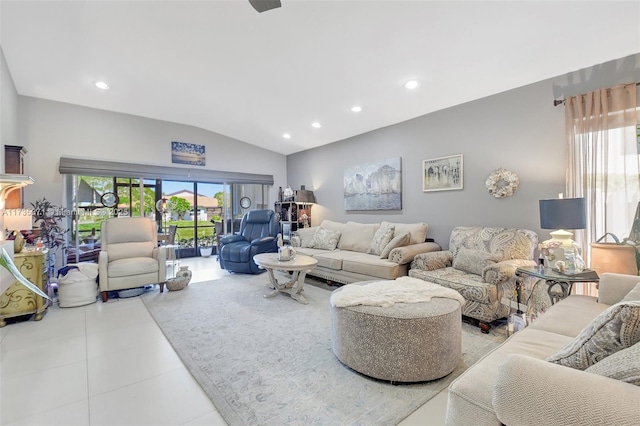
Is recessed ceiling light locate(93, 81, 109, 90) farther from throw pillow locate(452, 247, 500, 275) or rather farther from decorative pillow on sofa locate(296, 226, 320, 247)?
throw pillow locate(452, 247, 500, 275)

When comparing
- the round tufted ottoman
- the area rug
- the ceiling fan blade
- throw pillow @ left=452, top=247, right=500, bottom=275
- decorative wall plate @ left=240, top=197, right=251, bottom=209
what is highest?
the ceiling fan blade

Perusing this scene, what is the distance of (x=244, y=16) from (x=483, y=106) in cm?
300

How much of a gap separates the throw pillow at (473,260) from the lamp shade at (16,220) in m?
4.62

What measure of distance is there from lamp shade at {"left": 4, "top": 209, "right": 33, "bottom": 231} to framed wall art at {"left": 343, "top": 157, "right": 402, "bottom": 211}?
4.40m

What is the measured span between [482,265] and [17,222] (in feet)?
15.6

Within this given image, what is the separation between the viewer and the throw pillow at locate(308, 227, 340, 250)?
478cm

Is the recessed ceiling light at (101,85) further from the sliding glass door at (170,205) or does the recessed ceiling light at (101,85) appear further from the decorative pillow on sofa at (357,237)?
the decorative pillow on sofa at (357,237)

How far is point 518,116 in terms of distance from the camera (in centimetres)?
331

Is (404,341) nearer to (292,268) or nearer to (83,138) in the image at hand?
(292,268)

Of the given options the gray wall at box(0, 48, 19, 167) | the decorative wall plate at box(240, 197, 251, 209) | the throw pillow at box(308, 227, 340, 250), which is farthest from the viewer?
the decorative wall plate at box(240, 197, 251, 209)

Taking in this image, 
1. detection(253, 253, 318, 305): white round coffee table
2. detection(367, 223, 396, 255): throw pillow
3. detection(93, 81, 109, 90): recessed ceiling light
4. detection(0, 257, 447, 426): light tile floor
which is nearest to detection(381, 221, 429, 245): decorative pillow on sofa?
detection(367, 223, 396, 255): throw pillow

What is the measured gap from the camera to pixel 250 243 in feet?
16.5

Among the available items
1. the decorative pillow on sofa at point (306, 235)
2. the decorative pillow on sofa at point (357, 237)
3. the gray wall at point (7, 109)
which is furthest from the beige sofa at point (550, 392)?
the gray wall at point (7, 109)

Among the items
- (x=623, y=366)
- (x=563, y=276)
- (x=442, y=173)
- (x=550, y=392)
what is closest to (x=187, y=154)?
(x=442, y=173)
